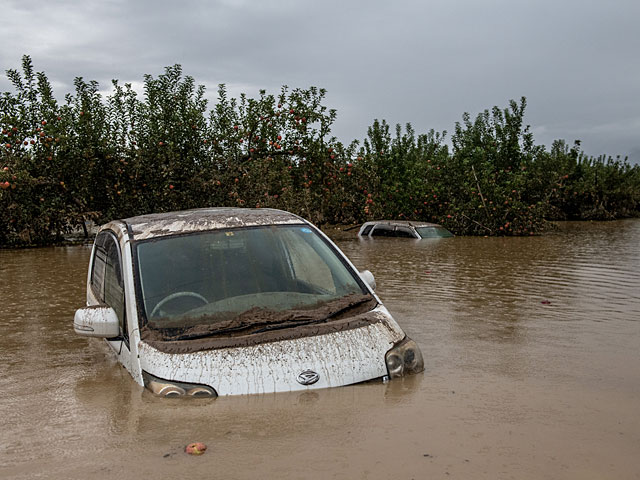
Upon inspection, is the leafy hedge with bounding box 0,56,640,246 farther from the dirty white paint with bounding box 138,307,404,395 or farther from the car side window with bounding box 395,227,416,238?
the dirty white paint with bounding box 138,307,404,395

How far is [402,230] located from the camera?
19.4 m

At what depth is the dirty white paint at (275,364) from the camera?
369 centimetres

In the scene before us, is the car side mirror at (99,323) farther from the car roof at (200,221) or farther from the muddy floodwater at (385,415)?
the car roof at (200,221)

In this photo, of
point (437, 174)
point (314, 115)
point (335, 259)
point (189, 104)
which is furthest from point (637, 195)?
point (335, 259)

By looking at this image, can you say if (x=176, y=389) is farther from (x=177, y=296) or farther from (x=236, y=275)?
(x=236, y=275)

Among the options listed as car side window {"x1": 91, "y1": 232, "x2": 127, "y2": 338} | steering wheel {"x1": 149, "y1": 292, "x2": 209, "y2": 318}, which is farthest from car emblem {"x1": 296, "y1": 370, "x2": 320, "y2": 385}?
car side window {"x1": 91, "y1": 232, "x2": 127, "y2": 338}

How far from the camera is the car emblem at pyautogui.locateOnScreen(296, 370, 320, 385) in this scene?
3.71m

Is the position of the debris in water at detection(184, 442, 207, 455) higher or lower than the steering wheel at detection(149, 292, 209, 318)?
lower

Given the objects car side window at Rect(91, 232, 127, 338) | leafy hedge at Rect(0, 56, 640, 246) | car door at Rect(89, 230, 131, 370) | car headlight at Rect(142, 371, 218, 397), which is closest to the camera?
car headlight at Rect(142, 371, 218, 397)

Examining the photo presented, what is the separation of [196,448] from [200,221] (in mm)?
2044

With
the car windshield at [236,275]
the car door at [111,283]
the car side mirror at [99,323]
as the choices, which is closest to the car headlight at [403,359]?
the car windshield at [236,275]

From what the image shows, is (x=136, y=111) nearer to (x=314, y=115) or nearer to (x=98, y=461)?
(x=314, y=115)

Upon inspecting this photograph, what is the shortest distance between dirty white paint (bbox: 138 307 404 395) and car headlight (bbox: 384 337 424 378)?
0.08 meters

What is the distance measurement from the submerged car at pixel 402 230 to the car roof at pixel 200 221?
14.3 m
